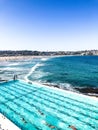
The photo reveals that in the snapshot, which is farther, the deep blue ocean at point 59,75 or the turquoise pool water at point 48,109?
the deep blue ocean at point 59,75

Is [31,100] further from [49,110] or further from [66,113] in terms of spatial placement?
[66,113]

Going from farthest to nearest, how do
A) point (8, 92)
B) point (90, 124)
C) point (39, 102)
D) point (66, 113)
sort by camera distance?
point (8, 92)
point (39, 102)
point (66, 113)
point (90, 124)

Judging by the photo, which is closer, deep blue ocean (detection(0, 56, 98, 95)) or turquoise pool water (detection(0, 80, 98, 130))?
turquoise pool water (detection(0, 80, 98, 130))

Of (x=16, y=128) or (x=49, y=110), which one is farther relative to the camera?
(x=49, y=110)

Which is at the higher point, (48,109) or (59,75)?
(48,109)

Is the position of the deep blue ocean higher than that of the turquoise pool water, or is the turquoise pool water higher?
the turquoise pool water

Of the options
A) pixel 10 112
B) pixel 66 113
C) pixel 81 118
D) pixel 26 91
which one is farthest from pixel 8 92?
pixel 81 118

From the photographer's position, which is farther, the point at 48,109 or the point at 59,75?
the point at 59,75

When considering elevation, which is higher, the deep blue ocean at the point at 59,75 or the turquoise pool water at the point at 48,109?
the turquoise pool water at the point at 48,109
